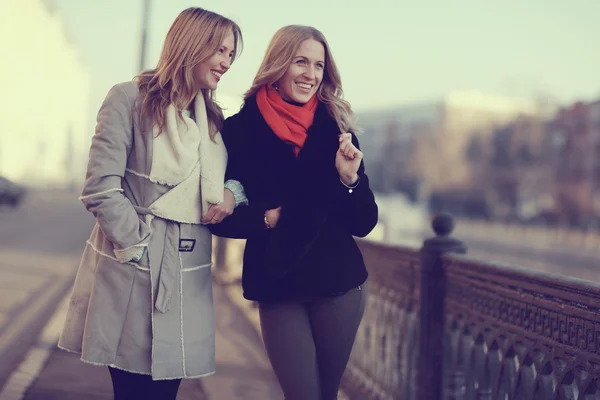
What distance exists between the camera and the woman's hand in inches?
108

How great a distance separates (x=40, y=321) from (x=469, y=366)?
570 cm

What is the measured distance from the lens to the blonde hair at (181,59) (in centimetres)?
275

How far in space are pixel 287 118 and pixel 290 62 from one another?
199 millimetres

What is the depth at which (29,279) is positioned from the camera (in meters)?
12.1

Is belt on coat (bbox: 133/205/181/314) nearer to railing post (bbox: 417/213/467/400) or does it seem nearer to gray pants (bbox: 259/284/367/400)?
gray pants (bbox: 259/284/367/400)

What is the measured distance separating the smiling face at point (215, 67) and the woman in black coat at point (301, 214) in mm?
152

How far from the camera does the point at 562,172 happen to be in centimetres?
5419

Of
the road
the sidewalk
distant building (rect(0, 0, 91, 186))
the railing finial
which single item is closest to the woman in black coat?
the railing finial

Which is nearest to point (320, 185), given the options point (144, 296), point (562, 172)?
point (144, 296)

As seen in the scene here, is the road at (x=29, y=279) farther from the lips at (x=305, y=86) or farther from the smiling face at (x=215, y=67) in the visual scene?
the lips at (x=305, y=86)

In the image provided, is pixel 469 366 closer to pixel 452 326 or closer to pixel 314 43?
pixel 452 326

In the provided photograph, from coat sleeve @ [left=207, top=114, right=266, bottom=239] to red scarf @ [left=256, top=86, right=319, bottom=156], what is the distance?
0.11m

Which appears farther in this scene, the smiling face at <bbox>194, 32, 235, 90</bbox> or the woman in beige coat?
the smiling face at <bbox>194, 32, 235, 90</bbox>

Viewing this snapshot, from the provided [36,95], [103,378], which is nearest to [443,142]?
[36,95]
